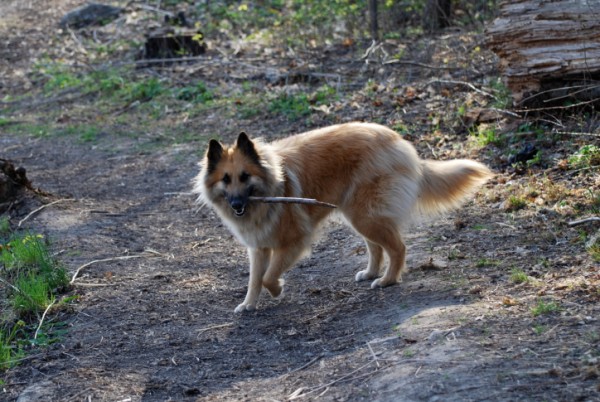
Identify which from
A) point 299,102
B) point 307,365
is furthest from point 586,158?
point 299,102

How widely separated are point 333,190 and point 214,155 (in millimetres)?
1029

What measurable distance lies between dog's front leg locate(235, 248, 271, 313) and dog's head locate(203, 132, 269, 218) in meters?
0.47

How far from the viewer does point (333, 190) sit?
611 centimetres

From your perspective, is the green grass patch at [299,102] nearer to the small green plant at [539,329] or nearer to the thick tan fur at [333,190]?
the thick tan fur at [333,190]

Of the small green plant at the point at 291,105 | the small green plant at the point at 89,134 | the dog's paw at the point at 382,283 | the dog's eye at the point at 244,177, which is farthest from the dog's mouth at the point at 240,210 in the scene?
the small green plant at the point at 89,134

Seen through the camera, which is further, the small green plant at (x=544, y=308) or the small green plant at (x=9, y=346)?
the small green plant at (x=9, y=346)

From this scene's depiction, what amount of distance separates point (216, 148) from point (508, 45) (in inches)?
166

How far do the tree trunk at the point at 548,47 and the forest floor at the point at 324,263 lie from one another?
349mm

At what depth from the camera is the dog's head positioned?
572 centimetres

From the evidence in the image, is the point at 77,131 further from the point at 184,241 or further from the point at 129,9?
the point at 129,9

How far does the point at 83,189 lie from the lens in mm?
9656

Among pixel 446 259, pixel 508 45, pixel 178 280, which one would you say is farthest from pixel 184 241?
pixel 508 45

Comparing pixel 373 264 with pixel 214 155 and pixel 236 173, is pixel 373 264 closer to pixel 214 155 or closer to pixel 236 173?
pixel 236 173

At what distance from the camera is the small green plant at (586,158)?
7.09m
